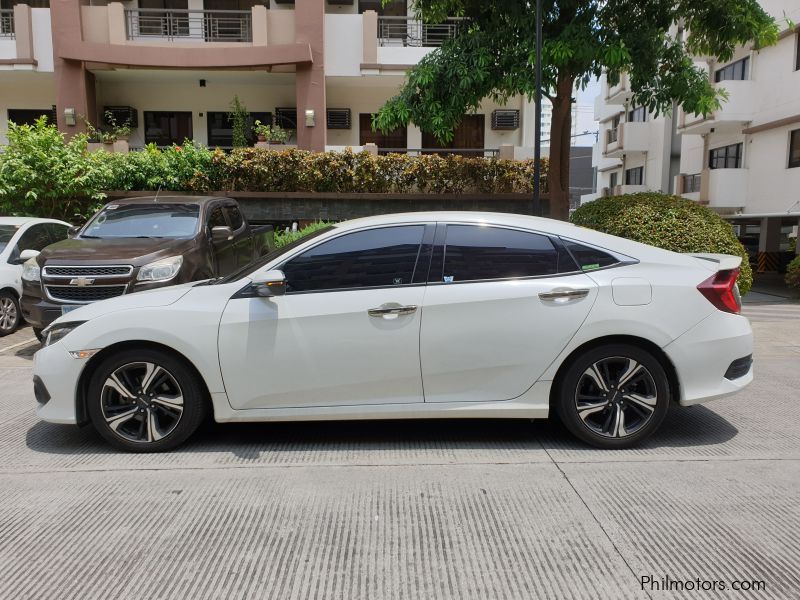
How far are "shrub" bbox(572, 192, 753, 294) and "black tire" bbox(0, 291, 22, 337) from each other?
834cm

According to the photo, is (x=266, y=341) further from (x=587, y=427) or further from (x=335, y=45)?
(x=335, y=45)

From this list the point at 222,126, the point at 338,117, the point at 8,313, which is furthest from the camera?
the point at 222,126

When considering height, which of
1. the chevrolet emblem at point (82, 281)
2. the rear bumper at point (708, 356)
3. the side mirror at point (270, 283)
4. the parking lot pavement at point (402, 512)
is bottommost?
the parking lot pavement at point (402, 512)

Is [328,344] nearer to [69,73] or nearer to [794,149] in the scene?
[69,73]

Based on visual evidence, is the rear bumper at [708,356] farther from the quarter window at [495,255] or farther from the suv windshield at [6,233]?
the suv windshield at [6,233]

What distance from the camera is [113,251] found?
7.13m

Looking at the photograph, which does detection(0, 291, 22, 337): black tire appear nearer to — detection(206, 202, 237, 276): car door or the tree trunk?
detection(206, 202, 237, 276): car door

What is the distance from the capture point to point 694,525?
3.34 metres

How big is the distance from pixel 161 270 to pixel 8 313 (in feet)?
11.1

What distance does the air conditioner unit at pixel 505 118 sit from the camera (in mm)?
19234

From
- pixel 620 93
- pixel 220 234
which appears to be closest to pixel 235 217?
pixel 220 234

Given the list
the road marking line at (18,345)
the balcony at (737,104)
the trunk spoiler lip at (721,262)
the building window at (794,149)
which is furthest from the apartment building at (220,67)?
the trunk spoiler lip at (721,262)

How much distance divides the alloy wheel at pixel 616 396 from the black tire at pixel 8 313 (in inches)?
312

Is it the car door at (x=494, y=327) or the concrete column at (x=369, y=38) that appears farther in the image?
the concrete column at (x=369, y=38)
